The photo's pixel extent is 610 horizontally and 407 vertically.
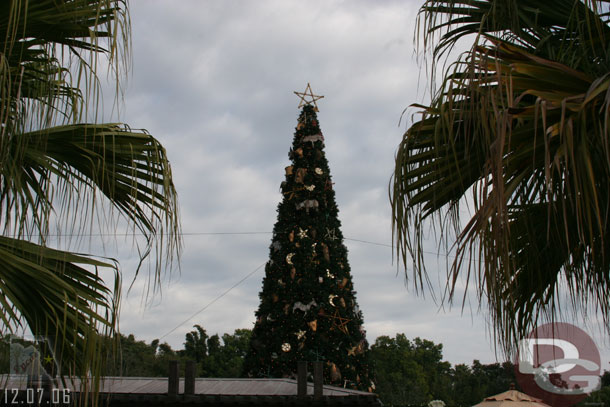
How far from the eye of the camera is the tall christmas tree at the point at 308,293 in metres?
12.6

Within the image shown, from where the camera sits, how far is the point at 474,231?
9.99 feet

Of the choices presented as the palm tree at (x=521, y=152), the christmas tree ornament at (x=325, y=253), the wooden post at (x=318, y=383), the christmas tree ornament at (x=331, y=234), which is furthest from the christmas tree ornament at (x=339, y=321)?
the palm tree at (x=521, y=152)

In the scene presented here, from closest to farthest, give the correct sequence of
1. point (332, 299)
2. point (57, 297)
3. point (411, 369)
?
point (57, 297)
point (332, 299)
point (411, 369)

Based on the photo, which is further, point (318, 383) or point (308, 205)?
point (308, 205)

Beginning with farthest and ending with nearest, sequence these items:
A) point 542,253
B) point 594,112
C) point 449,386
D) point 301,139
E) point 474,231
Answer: point 449,386
point 301,139
point 542,253
point 474,231
point 594,112

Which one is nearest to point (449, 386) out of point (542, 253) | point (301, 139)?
point (301, 139)

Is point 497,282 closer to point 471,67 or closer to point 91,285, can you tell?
point 471,67

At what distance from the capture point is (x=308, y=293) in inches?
506

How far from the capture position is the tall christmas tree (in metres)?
12.6

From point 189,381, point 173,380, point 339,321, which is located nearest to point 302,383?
point 189,381

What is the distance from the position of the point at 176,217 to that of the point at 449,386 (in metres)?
55.4

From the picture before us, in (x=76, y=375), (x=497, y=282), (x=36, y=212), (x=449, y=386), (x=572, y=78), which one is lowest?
(x=449, y=386)

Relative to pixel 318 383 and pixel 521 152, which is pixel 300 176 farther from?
pixel 521 152

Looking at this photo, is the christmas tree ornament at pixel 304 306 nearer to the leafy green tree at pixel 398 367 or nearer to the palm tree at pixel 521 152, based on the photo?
the palm tree at pixel 521 152
